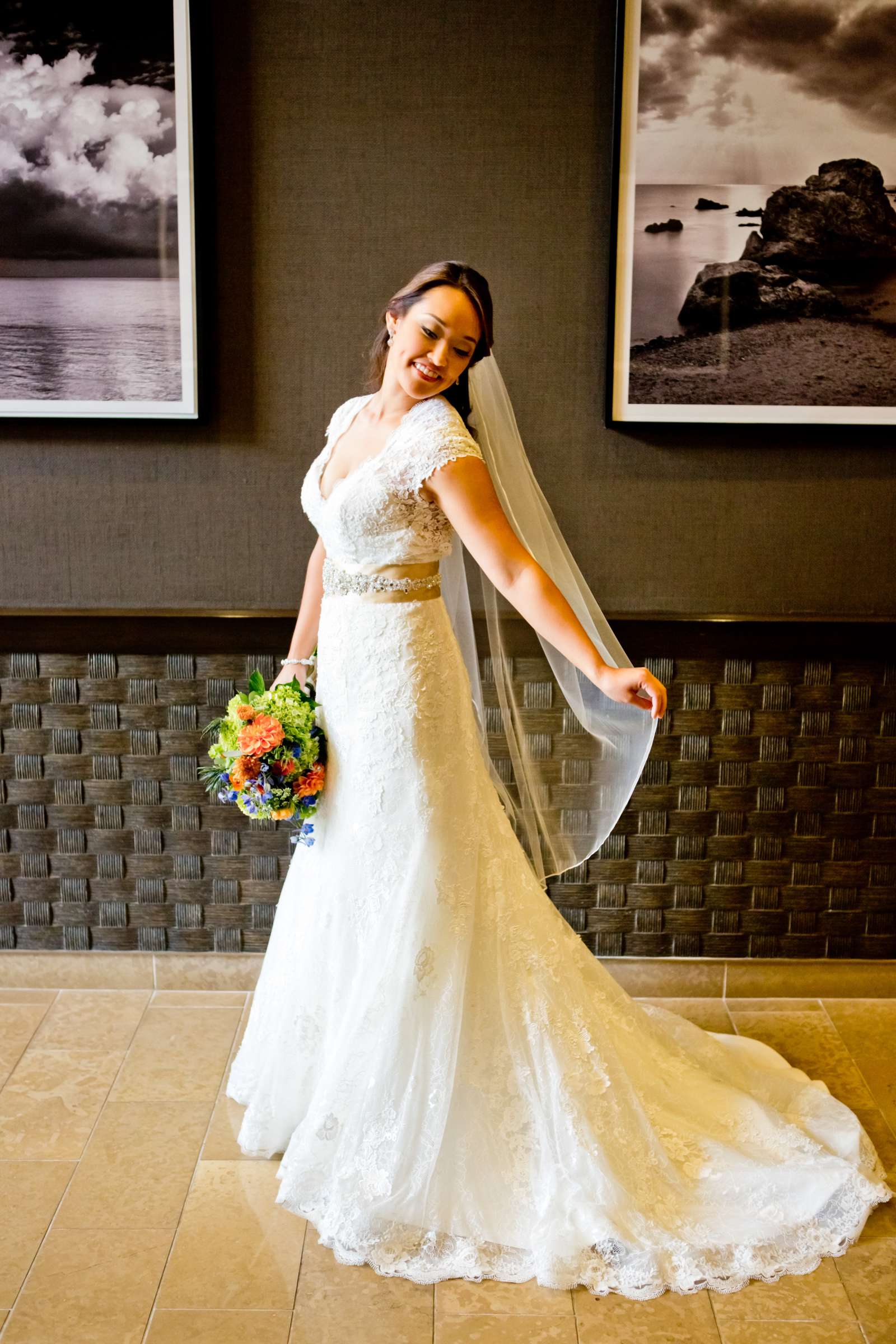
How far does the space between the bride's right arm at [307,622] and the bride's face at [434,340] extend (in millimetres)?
507

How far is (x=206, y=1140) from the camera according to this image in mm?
2537

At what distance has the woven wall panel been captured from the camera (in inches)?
118

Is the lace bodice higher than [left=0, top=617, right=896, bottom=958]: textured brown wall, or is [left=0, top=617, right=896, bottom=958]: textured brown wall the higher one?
the lace bodice

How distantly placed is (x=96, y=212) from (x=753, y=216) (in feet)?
4.97

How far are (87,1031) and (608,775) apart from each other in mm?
1481

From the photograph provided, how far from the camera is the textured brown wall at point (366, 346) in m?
2.70

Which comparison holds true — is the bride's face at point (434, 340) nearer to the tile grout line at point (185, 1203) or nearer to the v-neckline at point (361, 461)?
the v-neckline at point (361, 461)

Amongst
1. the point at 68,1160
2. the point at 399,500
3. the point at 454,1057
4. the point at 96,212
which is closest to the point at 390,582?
the point at 399,500

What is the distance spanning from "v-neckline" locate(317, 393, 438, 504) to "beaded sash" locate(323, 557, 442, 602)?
152 mm

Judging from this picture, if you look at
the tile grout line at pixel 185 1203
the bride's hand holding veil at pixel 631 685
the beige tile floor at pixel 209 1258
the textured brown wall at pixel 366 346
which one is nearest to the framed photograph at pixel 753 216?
the textured brown wall at pixel 366 346

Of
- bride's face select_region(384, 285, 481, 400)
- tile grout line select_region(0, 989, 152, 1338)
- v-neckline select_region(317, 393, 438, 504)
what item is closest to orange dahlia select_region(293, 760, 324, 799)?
v-neckline select_region(317, 393, 438, 504)

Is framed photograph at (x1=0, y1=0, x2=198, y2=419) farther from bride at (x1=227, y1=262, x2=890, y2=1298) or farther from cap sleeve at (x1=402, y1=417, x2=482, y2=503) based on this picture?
cap sleeve at (x1=402, y1=417, x2=482, y2=503)

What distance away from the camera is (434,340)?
2.14 metres

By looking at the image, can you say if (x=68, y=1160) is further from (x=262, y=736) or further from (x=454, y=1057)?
(x=262, y=736)
